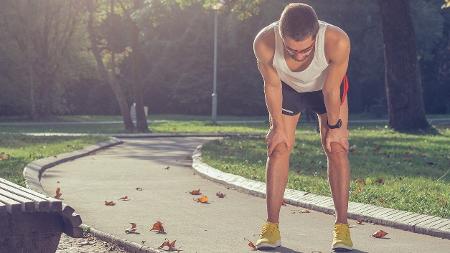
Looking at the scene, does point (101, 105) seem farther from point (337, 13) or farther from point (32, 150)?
point (32, 150)

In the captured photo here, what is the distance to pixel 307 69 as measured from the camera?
242 inches

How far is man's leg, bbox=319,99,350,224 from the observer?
6.50 metres

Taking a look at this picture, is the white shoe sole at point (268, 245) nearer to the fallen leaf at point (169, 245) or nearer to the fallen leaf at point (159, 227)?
the fallen leaf at point (169, 245)

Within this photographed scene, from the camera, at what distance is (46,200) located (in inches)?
223

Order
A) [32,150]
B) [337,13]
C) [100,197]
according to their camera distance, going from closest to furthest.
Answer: [100,197] → [32,150] → [337,13]

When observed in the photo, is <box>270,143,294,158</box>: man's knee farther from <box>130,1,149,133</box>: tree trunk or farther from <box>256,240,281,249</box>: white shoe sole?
<box>130,1,149,133</box>: tree trunk

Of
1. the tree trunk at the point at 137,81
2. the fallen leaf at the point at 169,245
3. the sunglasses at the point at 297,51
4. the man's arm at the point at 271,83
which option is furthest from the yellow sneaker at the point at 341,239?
the tree trunk at the point at 137,81

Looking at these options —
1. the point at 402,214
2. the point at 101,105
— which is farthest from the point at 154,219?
the point at 101,105

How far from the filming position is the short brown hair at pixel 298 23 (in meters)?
5.60

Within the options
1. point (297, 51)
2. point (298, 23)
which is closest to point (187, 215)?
point (297, 51)

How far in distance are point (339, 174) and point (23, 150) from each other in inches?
525

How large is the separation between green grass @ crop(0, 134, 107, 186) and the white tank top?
5.18 m

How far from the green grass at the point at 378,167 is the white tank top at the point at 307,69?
222 cm

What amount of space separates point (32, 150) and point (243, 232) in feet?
39.9
